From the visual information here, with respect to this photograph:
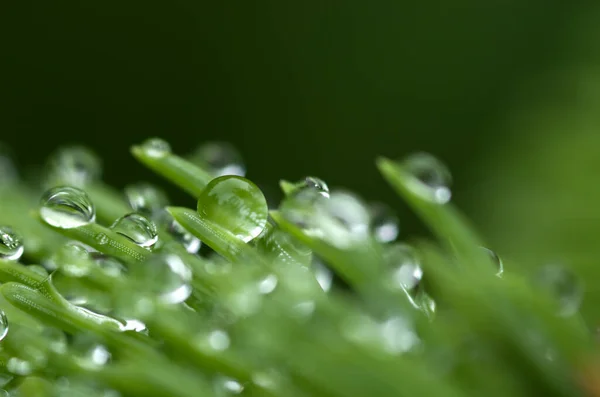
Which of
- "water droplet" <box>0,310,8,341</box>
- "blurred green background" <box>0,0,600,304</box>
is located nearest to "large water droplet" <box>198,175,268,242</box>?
"water droplet" <box>0,310,8,341</box>

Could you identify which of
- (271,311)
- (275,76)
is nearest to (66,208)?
(271,311)

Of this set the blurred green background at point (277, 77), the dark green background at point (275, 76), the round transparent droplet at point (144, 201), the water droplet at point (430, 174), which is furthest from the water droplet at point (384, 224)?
the dark green background at point (275, 76)

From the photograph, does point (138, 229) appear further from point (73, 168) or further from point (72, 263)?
point (73, 168)

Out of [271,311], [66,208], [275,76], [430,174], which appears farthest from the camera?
[275,76]

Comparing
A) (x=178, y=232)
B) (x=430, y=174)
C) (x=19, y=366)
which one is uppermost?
(x=430, y=174)

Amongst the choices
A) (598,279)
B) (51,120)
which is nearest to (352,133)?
(51,120)

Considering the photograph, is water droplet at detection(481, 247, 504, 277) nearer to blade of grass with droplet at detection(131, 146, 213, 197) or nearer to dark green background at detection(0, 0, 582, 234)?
blade of grass with droplet at detection(131, 146, 213, 197)
